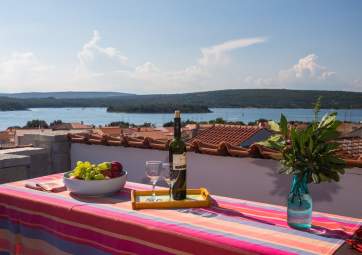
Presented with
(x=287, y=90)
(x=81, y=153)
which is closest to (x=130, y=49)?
(x=287, y=90)

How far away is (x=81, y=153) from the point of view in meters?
3.62

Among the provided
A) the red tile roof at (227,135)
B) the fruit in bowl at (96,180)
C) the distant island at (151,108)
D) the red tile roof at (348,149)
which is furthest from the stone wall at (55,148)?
the distant island at (151,108)

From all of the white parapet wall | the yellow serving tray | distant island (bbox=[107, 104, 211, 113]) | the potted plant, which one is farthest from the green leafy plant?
distant island (bbox=[107, 104, 211, 113])

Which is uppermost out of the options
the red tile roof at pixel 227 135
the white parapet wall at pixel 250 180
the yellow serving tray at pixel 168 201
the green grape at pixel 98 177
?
the green grape at pixel 98 177

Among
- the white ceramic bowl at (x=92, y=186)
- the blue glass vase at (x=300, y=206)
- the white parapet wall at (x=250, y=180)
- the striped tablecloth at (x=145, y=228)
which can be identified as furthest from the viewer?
the white parapet wall at (x=250, y=180)

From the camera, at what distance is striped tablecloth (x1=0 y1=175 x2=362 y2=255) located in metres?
1.10

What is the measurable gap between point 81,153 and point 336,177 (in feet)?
9.25

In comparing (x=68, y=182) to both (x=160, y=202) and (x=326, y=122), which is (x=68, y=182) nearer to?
(x=160, y=202)

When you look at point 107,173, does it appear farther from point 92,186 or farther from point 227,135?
point 227,135

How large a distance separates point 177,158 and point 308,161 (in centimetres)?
48

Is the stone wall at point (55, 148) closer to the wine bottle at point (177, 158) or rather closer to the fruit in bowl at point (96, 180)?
the fruit in bowl at point (96, 180)

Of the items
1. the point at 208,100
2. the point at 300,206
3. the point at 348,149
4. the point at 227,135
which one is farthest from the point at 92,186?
the point at 208,100

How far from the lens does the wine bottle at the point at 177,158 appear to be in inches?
57.2

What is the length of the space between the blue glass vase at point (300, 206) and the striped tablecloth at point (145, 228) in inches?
1.3
